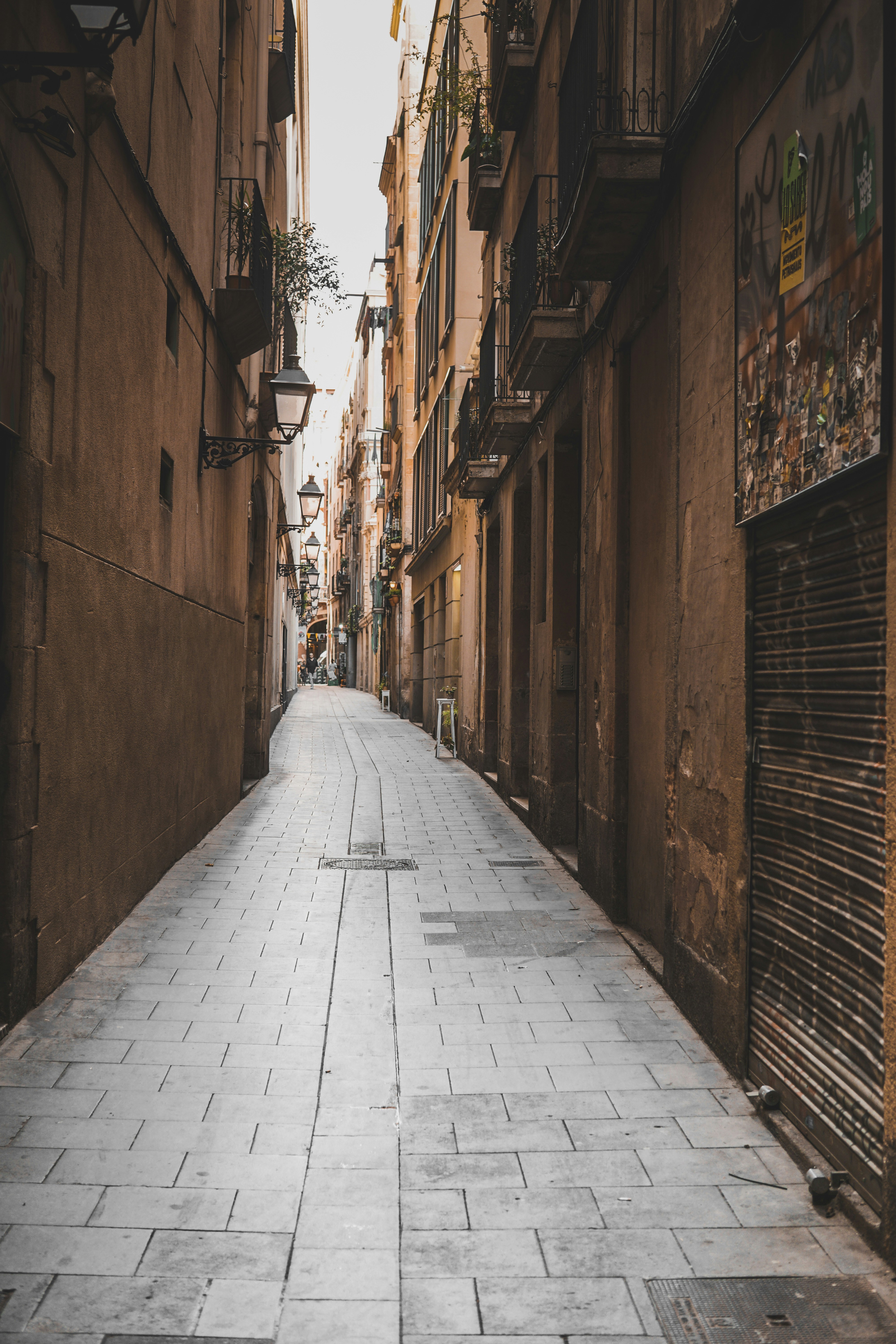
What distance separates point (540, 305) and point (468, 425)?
→ 7.40 m

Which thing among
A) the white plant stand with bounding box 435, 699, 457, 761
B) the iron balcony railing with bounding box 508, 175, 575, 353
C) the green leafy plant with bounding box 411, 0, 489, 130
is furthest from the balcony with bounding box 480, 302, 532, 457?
the white plant stand with bounding box 435, 699, 457, 761

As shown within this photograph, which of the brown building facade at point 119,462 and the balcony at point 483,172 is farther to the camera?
the balcony at point 483,172

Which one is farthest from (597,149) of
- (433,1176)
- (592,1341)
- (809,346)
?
(592,1341)

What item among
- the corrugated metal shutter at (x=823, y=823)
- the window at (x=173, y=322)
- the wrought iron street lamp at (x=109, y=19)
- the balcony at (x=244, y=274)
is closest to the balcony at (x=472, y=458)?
the balcony at (x=244, y=274)

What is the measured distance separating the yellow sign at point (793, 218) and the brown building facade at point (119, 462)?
2949 mm

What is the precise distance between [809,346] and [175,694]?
6.39 meters

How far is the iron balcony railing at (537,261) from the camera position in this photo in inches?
394

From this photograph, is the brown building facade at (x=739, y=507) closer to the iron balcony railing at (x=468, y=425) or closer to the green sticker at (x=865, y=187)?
the green sticker at (x=865, y=187)

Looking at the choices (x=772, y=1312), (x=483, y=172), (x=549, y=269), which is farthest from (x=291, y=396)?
(x=772, y=1312)

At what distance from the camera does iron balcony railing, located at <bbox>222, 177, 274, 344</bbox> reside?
11141 millimetres

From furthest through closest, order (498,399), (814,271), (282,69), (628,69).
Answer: (282,69) < (498,399) < (628,69) < (814,271)

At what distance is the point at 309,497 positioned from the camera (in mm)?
23969

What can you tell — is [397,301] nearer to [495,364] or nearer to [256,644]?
[256,644]

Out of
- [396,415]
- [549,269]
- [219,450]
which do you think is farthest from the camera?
[396,415]
